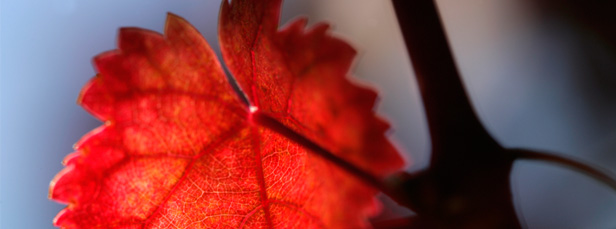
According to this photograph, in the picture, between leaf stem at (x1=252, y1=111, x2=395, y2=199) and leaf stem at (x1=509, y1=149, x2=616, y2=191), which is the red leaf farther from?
leaf stem at (x1=509, y1=149, x2=616, y2=191)

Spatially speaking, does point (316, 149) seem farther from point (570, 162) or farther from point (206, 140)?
point (570, 162)

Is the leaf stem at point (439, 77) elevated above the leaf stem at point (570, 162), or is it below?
above

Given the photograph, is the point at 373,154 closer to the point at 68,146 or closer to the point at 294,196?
the point at 294,196

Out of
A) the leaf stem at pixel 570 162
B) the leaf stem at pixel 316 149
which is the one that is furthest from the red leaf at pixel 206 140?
the leaf stem at pixel 570 162

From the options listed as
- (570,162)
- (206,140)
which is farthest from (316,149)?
(570,162)

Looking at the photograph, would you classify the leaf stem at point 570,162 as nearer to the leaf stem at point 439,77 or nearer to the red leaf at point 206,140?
the leaf stem at point 439,77

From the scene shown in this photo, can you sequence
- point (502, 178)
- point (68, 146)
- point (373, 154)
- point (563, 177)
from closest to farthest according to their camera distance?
point (502, 178)
point (373, 154)
point (68, 146)
point (563, 177)

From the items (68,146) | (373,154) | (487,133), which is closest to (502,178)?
(487,133)

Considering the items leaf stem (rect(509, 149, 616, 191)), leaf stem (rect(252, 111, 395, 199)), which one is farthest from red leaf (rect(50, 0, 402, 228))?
leaf stem (rect(509, 149, 616, 191))
